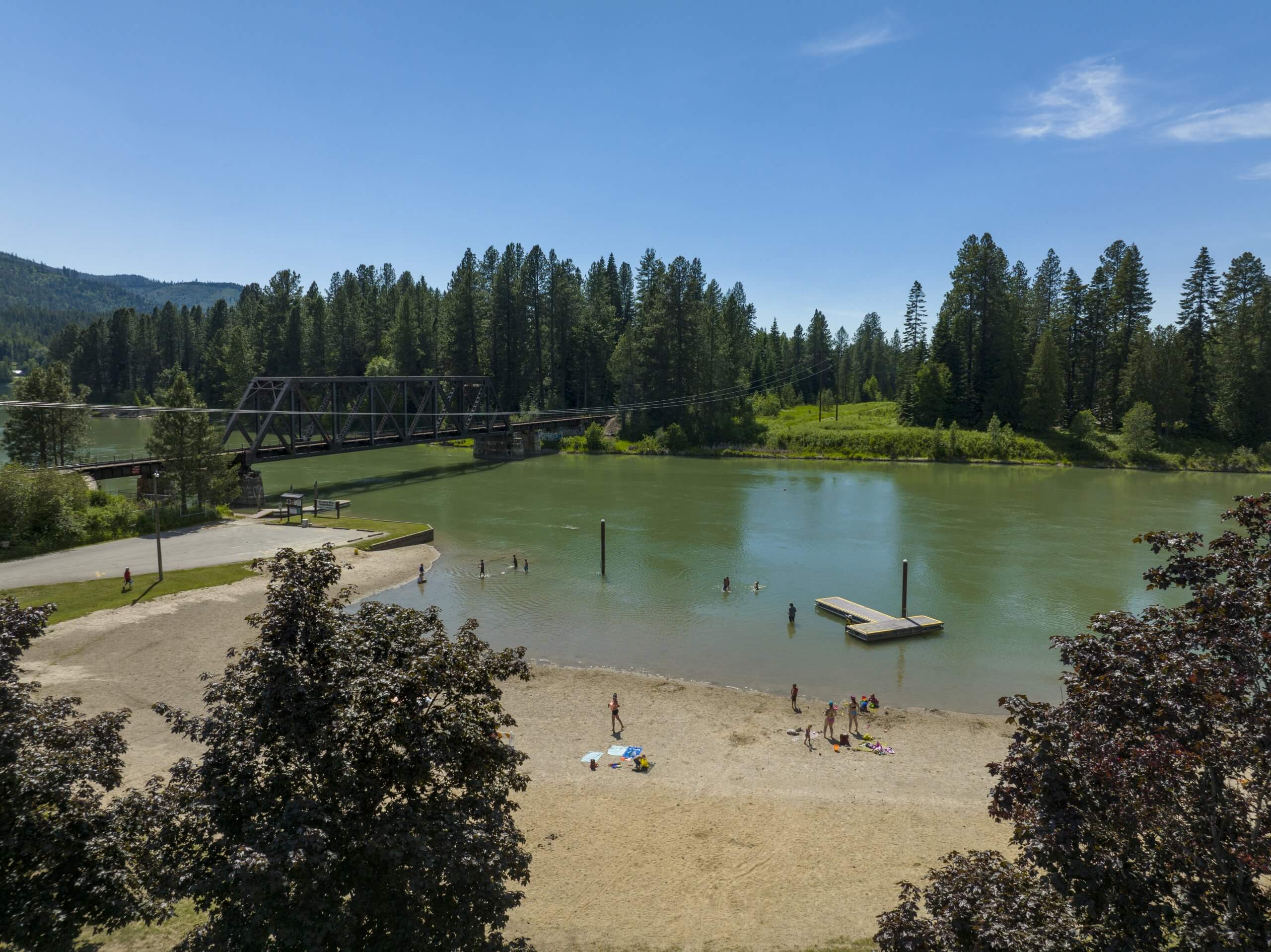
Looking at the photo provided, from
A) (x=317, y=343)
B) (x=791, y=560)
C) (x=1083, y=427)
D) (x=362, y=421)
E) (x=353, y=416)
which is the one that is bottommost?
(x=791, y=560)

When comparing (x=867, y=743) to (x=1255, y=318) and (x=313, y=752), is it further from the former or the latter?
(x=1255, y=318)

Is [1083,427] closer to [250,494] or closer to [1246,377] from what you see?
[1246,377]

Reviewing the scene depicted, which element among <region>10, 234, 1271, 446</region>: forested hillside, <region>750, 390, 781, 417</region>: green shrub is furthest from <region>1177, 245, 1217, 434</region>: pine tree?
<region>750, 390, 781, 417</region>: green shrub

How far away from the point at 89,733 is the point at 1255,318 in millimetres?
113209

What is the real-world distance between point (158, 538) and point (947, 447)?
8459 cm

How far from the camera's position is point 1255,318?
285 ft

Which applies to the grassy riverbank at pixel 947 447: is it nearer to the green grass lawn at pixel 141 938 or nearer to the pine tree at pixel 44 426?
the pine tree at pixel 44 426

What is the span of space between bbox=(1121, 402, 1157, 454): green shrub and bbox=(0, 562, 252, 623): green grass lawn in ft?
296

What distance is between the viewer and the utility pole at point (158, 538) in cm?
3253

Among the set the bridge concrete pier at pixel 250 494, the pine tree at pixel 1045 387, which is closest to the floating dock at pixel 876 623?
the bridge concrete pier at pixel 250 494

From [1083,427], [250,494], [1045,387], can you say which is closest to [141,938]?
[250,494]

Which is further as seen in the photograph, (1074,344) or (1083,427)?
(1074,344)

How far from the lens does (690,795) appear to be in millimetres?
17797

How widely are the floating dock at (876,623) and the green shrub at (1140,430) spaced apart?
68.9m
